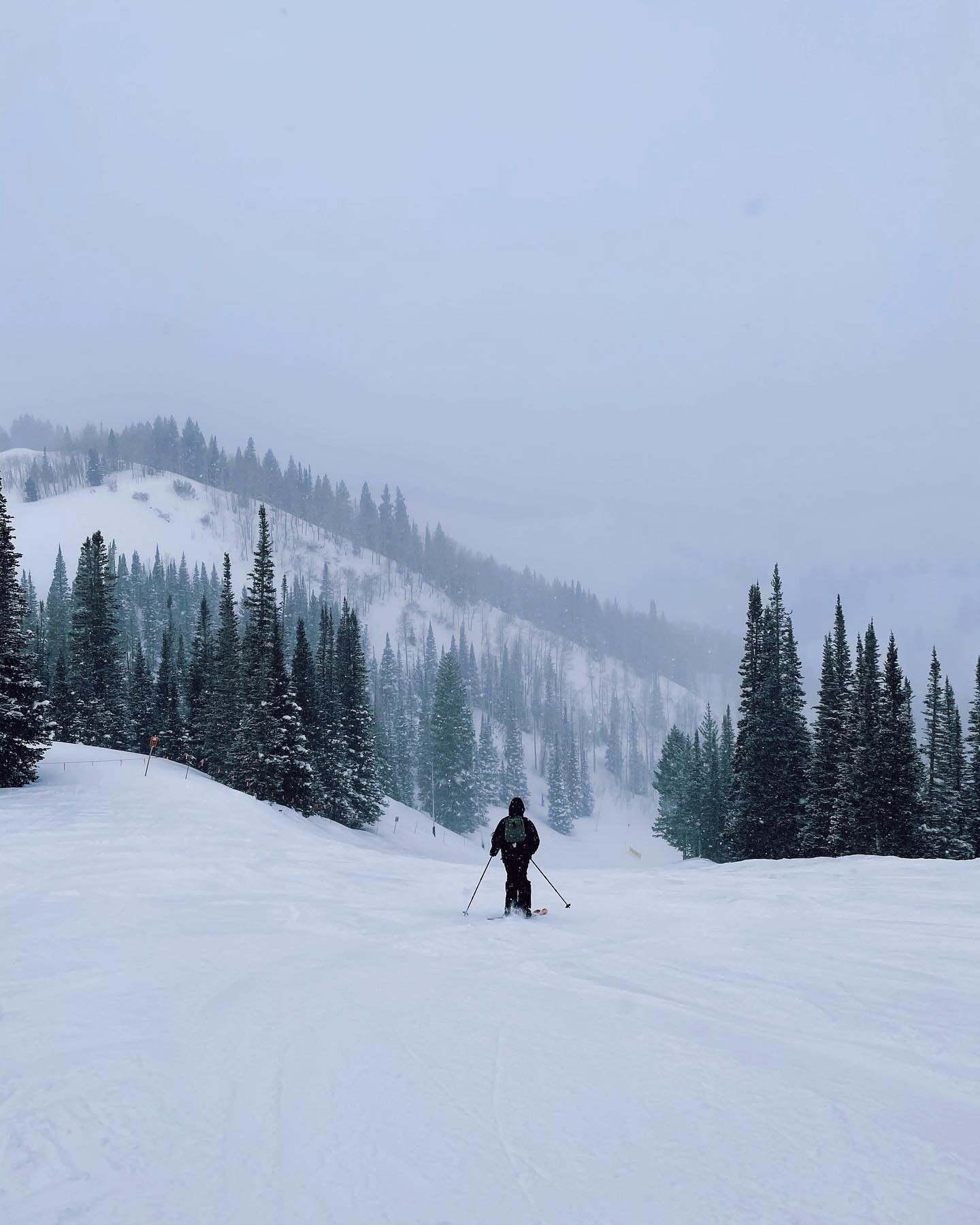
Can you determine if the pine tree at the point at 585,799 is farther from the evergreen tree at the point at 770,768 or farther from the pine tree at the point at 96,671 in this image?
the pine tree at the point at 96,671

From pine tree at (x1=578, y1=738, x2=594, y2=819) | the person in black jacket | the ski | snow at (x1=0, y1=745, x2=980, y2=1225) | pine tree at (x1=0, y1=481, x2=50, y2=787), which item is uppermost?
pine tree at (x1=0, y1=481, x2=50, y2=787)

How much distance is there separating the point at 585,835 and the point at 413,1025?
Result: 118 m

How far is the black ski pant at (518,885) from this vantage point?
43.1 feet

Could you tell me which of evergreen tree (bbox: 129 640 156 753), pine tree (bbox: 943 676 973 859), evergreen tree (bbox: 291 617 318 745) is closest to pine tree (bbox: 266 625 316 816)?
evergreen tree (bbox: 291 617 318 745)

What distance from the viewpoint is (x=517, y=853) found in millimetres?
13086

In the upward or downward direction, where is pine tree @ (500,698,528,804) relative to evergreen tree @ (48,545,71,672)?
downward

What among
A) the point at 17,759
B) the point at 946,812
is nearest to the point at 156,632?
the point at 17,759

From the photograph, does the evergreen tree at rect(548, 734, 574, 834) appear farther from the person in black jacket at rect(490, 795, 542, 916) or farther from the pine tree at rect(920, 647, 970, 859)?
the person in black jacket at rect(490, 795, 542, 916)

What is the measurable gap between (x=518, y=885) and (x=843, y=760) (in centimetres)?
3275

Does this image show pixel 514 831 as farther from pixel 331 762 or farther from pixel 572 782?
pixel 572 782

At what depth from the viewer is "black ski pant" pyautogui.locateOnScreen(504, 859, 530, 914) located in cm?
1312

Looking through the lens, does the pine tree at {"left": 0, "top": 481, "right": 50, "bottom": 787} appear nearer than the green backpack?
No

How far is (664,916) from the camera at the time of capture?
511 inches

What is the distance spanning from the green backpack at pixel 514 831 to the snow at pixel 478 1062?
142 centimetres
